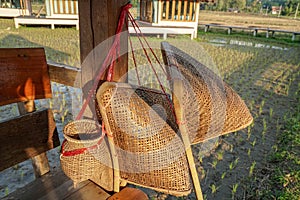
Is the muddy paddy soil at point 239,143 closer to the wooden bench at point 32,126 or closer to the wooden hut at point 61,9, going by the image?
the wooden bench at point 32,126

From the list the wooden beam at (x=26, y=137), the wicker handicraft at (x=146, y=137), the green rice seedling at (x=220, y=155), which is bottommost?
the green rice seedling at (x=220, y=155)

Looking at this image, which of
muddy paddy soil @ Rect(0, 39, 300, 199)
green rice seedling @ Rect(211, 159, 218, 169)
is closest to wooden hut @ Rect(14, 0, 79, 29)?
muddy paddy soil @ Rect(0, 39, 300, 199)

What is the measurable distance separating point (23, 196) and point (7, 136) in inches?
15.3

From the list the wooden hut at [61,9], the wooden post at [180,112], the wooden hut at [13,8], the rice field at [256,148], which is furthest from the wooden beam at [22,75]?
the wooden hut at [13,8]

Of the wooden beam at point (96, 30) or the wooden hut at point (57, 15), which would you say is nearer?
the wooden beam at point (96, 30)

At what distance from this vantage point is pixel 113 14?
1502 millimetres

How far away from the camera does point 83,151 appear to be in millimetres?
1407

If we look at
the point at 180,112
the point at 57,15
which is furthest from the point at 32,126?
the point at 57,15

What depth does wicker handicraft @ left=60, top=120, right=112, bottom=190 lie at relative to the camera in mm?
1402

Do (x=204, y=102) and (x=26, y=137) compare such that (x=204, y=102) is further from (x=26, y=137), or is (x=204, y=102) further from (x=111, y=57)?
(x=26, y=137)

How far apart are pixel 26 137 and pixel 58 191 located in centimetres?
41

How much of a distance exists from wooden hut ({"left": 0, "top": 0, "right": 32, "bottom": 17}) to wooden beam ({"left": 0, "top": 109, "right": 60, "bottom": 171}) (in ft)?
60.0

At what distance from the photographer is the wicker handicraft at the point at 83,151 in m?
1.40

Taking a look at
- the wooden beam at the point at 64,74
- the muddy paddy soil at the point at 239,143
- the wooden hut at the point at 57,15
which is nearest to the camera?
the wooden beam at the point at 64,74
